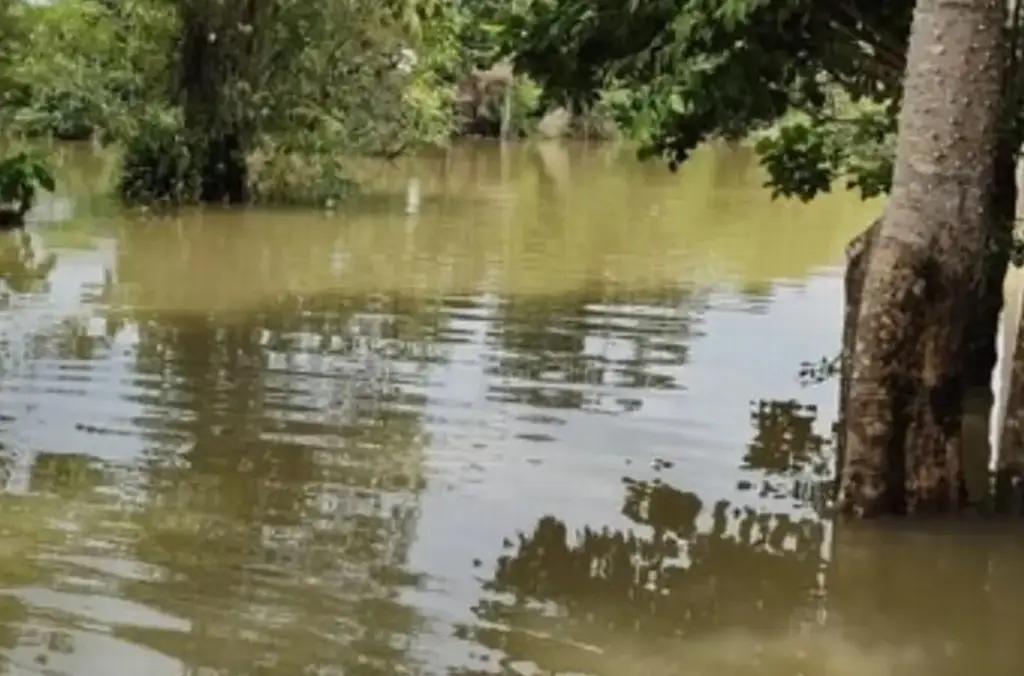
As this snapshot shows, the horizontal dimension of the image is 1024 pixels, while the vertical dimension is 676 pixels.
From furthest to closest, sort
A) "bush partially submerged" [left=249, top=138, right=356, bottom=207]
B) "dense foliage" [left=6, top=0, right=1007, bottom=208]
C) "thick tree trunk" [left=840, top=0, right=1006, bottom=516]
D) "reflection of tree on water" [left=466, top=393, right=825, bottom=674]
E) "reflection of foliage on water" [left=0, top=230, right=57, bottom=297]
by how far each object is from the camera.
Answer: "bush partially submerged" [left=249, top=138, right=356, bottom=207], "reflection of foliage on water" [left=0, top=230, right=57, bottom=297], "dense foliage" [left=6, top=0, right=1007, bottom=208], "thick tree trunk" [left=840, top=0, right=1006, bottom=516], "reflection of tree on water" [left=466, top=393, right=825, bottom=674]

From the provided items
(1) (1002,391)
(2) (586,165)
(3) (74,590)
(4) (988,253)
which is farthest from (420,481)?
(2) (586,165)

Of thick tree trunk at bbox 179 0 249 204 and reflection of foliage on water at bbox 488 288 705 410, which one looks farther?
thick tree trunk at bbox 179 0 249 204

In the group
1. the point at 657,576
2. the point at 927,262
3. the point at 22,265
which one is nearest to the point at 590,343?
the point at 927,262

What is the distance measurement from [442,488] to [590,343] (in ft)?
16.6

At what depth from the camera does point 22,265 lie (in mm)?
17922

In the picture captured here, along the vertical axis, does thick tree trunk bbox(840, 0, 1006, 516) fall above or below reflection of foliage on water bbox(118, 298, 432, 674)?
above

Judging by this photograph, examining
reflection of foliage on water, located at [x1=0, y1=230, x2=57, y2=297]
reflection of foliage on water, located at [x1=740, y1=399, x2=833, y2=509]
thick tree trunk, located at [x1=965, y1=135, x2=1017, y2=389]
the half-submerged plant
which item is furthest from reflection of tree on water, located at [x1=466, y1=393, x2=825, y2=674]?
the half-submerged plant

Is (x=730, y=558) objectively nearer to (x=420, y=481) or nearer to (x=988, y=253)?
(x=420, y=481)

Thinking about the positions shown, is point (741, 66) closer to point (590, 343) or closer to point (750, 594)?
point (750, 594)

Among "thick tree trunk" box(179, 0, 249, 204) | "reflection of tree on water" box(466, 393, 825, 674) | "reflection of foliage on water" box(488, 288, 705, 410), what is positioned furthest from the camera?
"thick tree trunk" box(179, 0, 249, 204)

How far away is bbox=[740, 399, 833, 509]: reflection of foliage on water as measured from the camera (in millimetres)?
9117

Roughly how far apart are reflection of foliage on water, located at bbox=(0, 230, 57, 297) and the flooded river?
0.08 meters

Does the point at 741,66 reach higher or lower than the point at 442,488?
higher

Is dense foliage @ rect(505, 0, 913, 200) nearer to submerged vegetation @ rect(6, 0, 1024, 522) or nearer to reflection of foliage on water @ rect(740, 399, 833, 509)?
submerged vegetation @ rect(6, 0, 1024, 522)
